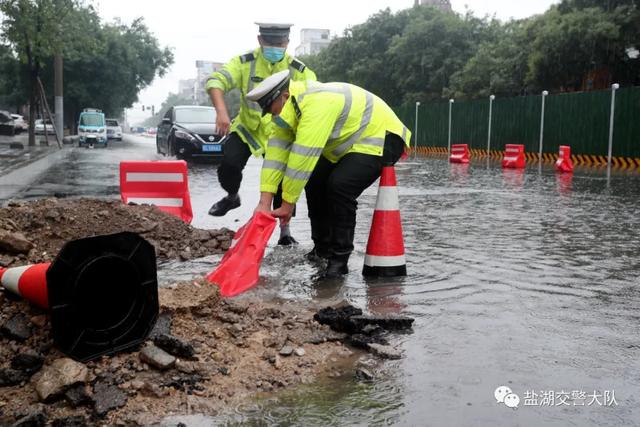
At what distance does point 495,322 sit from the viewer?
13.5 feet

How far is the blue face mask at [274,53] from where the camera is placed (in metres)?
6.23

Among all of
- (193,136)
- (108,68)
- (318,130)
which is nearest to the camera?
(318,130)

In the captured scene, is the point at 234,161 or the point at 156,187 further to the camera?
the point at 156,187

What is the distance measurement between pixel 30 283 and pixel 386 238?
261cm

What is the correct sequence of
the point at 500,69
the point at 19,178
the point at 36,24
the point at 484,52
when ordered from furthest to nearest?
the point at 484,52 < the point at 500,69 < the point at 36,24 < the point at 19,178

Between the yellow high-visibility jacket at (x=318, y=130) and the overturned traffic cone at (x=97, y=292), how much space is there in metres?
1.59

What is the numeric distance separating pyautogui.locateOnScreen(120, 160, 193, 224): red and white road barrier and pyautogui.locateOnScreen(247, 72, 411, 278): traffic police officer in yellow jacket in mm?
2743

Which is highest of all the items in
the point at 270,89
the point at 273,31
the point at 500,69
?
the point at 500,69

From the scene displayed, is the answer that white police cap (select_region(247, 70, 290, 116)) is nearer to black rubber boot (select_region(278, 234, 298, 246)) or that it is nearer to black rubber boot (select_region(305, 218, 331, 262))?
black rubber boot (select_region(305, 218, 331, 262))

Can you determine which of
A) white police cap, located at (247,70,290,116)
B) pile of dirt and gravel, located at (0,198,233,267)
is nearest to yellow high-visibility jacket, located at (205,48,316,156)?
pile of dirt and gravel, located at (0,198,233,267)

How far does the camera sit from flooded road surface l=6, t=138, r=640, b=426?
9.59 ft

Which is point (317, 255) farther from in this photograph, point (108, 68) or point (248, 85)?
point (108, 68)

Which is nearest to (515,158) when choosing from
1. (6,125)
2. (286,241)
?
(286,241)

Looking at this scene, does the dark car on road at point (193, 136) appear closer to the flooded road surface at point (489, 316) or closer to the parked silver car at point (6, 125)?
the flooded road surface at point (489, 316)
